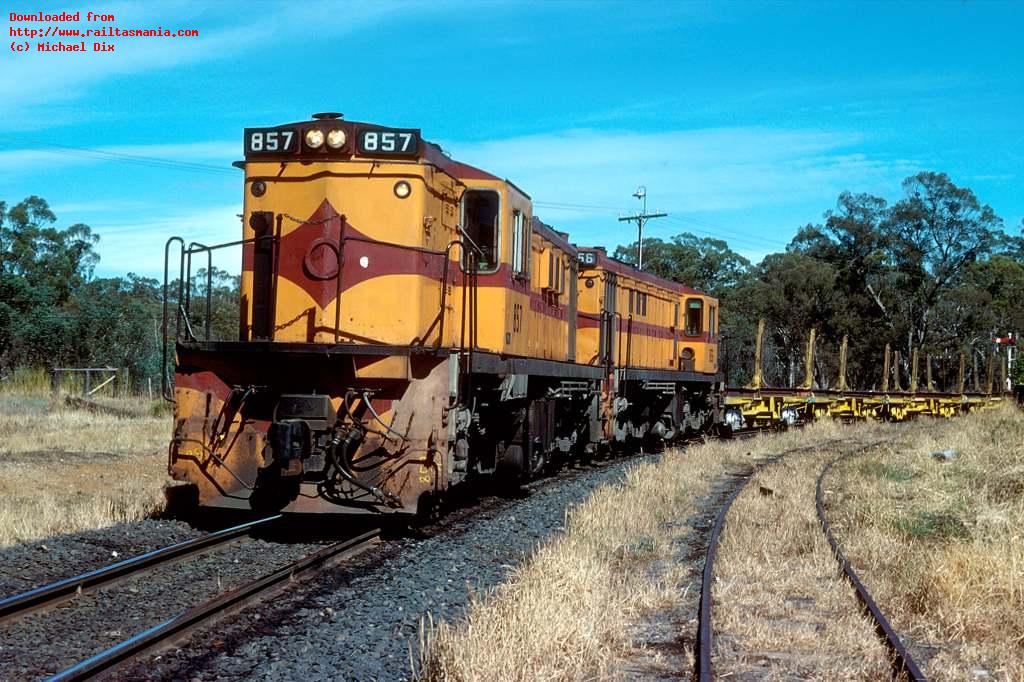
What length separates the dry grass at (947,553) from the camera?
20.2 feet

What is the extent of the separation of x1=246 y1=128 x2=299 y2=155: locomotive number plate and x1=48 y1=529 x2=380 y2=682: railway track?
12.1ft

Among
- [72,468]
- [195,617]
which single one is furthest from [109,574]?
[72,468]

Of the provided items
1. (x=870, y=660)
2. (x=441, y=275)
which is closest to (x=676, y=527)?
(x=441, y=275)

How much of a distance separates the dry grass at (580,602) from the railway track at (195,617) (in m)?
1.30

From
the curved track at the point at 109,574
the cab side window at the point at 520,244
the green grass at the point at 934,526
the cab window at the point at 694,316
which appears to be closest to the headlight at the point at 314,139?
the cab side window at the point at 520,244

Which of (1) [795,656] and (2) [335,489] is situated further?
(2) [335,489]

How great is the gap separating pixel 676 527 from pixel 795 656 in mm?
5011

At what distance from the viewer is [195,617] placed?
610cm

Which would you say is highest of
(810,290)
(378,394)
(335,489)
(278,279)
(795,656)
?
(810,290)

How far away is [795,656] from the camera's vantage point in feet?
19.7

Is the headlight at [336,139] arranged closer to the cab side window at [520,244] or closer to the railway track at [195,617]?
A: the cab side window at [520,244]

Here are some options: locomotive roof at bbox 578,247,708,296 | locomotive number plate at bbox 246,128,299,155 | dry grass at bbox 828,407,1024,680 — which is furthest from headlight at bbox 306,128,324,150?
locomotive roof at bbox 578,247,708,296

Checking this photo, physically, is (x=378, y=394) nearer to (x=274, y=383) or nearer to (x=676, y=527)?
(x=274, y=383)

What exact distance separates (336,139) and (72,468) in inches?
295
